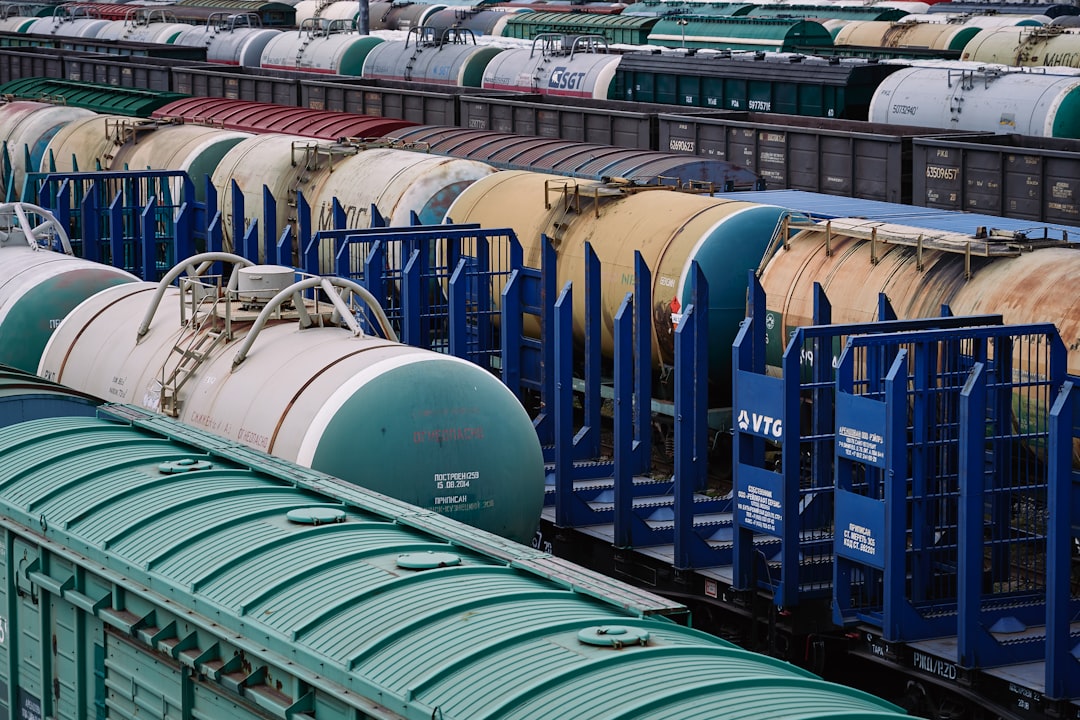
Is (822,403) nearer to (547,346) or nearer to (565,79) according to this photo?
(547,346)

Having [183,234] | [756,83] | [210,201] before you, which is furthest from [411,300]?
[756,83]

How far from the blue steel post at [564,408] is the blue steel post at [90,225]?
11035 millimetres

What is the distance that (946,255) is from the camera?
49.2 feet

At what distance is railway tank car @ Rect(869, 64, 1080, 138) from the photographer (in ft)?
96.6

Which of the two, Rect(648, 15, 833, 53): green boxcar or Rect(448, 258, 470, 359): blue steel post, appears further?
Rect(648, 15, 833, 53): green boxcar

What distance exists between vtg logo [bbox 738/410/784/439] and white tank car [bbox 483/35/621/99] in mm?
28054

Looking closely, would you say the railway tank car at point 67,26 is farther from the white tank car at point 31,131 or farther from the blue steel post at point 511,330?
the blue steel post at point 511,330

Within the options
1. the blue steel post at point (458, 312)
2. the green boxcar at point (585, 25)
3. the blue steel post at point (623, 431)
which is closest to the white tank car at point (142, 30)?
the green boxcar at point (585, 25)

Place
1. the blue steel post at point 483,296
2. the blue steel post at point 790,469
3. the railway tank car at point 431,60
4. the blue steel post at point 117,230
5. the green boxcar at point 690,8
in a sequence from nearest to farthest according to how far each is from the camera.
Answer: the blue steel post at point 790,469 → the blue steel post at point 483,296 → the blue steel post at point 117,230 → the railway tank car at point 431,60 → the green boxcar at point 690,8

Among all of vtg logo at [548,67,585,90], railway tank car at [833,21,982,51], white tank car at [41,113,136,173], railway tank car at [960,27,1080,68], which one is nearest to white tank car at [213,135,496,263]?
white tank car at [41,113,136,173]

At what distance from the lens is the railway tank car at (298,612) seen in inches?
252

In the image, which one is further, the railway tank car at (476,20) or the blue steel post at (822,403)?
the railway tank car at (476,20)

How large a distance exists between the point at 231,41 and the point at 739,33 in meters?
18.3

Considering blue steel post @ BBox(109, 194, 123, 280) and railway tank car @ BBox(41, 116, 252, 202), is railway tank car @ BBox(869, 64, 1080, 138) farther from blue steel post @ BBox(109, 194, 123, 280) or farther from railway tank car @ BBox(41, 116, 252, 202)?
blue steel post @ BBox(109, 194, 123, 280)
